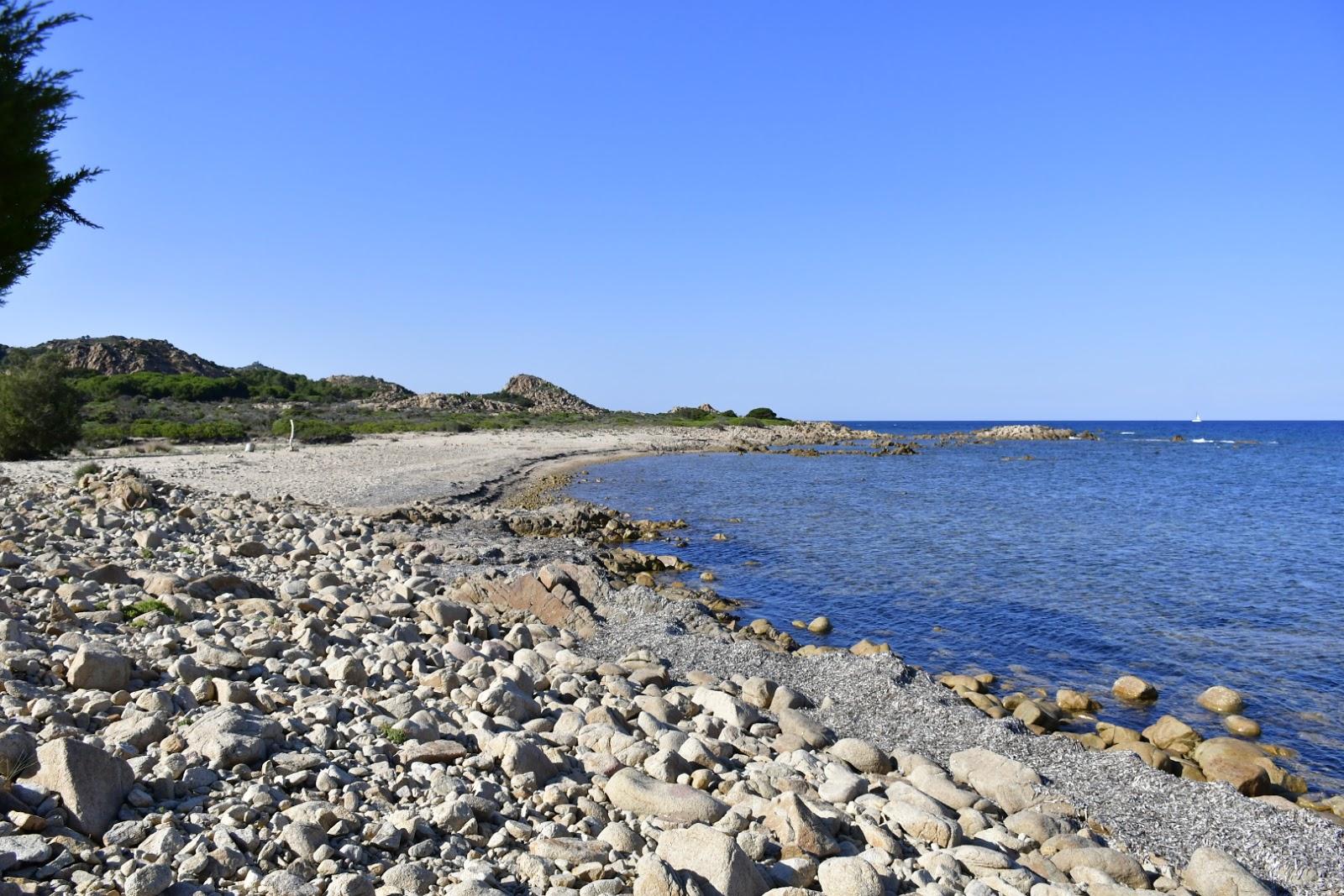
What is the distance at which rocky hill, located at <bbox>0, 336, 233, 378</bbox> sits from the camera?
7200cm

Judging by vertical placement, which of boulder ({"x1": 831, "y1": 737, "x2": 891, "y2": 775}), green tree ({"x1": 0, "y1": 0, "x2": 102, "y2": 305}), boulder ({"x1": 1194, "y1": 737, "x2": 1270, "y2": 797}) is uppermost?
green tree ({"x1": 0, "y1": 0, "x2": 102, "y2": 305})

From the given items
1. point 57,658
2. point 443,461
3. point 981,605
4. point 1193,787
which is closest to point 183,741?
point 57,658

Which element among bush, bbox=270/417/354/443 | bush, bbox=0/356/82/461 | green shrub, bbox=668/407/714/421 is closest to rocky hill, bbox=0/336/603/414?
green shrub, bbox=668/407/714/421

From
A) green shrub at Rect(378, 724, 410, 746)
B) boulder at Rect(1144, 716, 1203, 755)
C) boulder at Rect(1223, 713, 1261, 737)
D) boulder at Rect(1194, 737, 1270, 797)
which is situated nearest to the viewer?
green shrub at Rect(378, 724, 410, 746)

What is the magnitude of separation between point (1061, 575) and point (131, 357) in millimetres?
82423

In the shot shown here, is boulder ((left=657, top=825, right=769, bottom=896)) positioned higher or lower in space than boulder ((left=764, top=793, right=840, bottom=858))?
higher

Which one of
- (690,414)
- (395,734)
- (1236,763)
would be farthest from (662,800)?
(690,414)

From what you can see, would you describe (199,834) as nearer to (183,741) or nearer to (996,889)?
(183,741)

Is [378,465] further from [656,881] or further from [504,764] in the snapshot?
[656,881]

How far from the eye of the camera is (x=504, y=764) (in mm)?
5992

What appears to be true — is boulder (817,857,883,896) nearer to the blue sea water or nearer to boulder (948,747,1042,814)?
→ boulder (948,747,1042,814)

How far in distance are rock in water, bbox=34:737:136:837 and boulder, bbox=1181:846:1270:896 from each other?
7031 millimetres

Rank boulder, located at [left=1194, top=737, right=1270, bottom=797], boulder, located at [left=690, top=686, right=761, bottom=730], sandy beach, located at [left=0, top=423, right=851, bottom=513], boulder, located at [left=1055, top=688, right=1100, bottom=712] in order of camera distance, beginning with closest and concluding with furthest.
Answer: boulder, located at [left=690, top=686, right=761, bottom=730] → boulder, located at [left=1194, top=737, right=1270, bottom=797] → boulder, located at [left=1055, top=688, right=1100, bottom=712] → sandy beach, located at [left=0, top=423, right=851, bottom=513]

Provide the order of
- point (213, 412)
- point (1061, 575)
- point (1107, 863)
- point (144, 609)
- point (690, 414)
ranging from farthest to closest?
1. point (690, 414)
2. point (213, 412)
3. point (1061, 575)
4. point (144, 609)
5. point (1107, 863)
